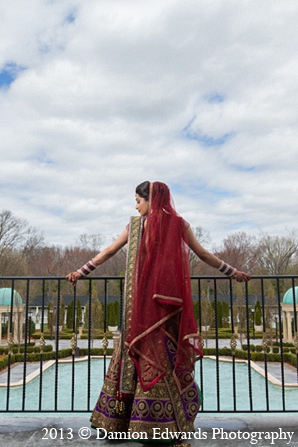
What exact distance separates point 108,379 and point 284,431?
3.94 feet

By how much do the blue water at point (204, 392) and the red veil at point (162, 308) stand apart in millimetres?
8318

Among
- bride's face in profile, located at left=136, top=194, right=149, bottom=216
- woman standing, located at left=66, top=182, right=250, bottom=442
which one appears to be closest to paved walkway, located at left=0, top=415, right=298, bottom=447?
woman standing, located at left=66, top=182, right=250, bottom=442

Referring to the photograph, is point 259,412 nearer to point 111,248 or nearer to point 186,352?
point 186,352

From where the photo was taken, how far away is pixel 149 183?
2338 millimetres

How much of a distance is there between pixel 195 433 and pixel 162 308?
93 centimetres

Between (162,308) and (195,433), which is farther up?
(162,308)

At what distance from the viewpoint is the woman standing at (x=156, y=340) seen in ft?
6.87

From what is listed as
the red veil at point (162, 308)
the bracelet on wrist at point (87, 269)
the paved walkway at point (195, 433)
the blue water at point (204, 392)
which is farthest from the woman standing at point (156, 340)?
the blue water at point (204, 392)

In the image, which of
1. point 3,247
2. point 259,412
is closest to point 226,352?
point 259,412

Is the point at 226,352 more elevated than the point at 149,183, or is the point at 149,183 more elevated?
the point at 149,183

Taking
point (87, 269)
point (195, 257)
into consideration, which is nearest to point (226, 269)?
point (87, 269)

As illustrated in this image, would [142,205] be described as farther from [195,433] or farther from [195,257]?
[195,257]

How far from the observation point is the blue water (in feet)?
36.5

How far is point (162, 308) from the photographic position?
2152 millimetres
